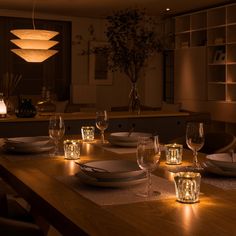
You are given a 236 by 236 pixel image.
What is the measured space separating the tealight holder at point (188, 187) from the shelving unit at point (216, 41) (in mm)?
6424

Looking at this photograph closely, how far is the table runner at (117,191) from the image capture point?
1.46 meters

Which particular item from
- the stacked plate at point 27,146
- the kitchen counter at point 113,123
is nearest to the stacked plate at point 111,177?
the stacked plate at point 27,146

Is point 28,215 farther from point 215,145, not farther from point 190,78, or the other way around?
point 190,78

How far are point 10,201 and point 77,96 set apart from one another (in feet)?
21.0

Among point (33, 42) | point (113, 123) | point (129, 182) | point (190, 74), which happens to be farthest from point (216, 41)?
point (129, 182)

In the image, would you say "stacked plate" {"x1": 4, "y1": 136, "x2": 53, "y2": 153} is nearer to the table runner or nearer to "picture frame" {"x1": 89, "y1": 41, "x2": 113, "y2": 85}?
the table runner

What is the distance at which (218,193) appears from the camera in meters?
1.55

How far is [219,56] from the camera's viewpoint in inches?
313

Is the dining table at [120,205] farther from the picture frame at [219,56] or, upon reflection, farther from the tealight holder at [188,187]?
the picture frame at [219,56]

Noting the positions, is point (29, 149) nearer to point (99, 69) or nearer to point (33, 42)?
point (33, 42)

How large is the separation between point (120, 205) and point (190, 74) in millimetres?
7269

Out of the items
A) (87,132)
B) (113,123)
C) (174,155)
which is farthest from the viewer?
(113,123)

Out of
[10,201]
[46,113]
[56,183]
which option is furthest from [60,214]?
[46,113]

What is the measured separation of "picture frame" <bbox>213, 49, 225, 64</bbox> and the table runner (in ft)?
21.1
